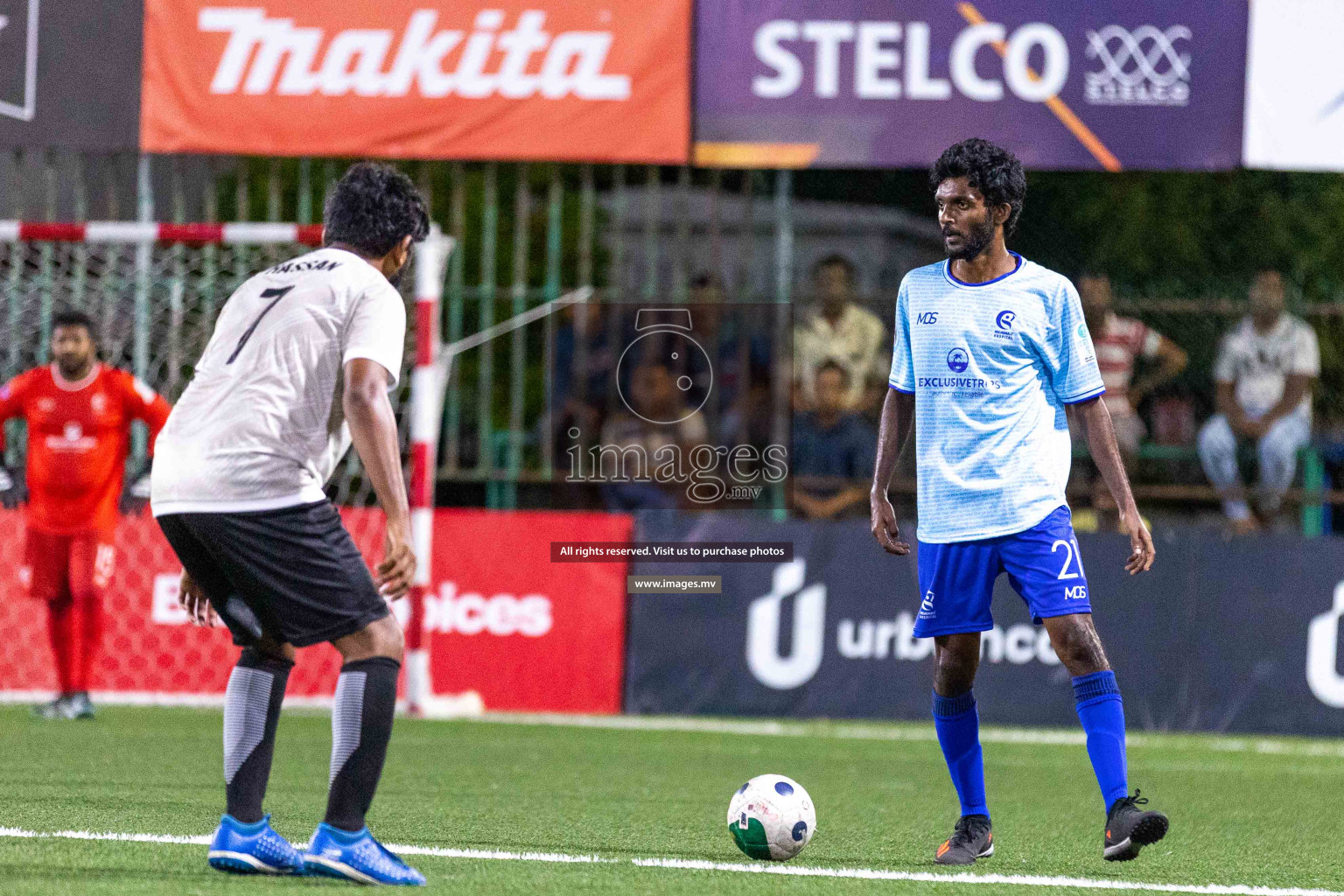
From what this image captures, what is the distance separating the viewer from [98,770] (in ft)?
23.9

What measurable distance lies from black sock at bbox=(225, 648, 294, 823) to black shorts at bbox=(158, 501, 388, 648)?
0.26 m

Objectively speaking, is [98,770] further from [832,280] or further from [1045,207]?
[1045,207]

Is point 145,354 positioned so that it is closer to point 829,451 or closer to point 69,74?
point 69,74

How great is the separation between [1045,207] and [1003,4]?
9.49ft

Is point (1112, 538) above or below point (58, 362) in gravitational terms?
below

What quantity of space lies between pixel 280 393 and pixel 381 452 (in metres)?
0.31

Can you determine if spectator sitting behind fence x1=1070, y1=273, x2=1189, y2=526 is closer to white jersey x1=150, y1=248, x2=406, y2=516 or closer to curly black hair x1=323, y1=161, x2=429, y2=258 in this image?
curly black hair x1=323, y1=161, x2=429, y2=258

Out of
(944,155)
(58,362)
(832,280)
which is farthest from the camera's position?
(832,280)

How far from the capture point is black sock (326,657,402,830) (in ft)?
14.6

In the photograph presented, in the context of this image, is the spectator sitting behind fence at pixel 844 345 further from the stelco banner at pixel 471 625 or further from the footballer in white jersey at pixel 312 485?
the footballer in white jersey at pixel 312 485

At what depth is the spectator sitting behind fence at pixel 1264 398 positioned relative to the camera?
1098cm

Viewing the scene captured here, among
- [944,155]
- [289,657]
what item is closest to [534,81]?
[944,155]

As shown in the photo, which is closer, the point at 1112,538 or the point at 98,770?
the point at 98,770

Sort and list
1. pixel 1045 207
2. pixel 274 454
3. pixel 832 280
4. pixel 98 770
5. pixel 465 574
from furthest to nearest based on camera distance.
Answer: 1. pixel 1045 207
2. pixel 832 280
3. pixel 465 574
4. pixel 98 770
5. pixel 274 454
